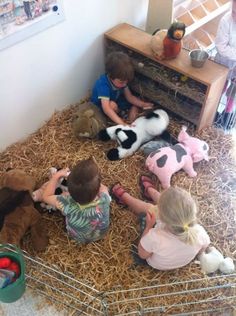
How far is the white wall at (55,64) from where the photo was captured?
1853 millimetres

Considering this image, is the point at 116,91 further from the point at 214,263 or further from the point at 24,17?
the point at 214,263

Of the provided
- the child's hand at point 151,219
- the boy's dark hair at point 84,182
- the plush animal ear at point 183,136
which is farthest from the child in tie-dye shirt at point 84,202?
the plush animal ear at point 183,136

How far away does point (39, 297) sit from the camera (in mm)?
1598

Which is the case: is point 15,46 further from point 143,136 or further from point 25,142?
point 143,136

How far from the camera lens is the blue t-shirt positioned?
213cm

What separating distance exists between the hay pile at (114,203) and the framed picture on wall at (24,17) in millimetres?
565

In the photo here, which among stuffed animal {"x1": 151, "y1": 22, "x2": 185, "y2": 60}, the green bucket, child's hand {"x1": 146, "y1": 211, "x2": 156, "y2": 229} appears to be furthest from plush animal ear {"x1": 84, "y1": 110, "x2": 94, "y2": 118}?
the green bucket

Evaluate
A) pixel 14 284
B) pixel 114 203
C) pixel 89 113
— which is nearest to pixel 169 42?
pixel 89 113

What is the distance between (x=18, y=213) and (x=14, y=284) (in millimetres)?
316

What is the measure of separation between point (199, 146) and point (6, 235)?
1.03 metres

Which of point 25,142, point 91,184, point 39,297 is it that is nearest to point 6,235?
point 39,297

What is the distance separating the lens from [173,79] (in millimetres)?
2078

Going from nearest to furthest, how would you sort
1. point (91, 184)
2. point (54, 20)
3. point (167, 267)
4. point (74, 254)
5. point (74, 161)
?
point (91, 184)
point (167, 267)
point (74, 254)
point (54, 20)
point (74, 161)

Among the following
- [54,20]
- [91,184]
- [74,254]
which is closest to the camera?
[91,184]
